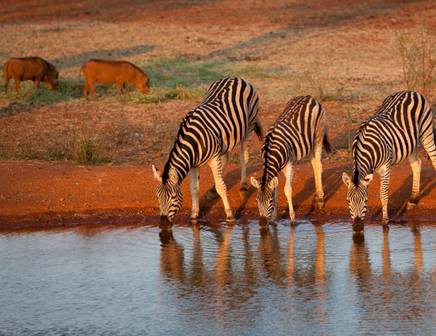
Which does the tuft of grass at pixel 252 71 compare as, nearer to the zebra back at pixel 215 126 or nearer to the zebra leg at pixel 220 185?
Answer: the zebra back at pixel 215 126

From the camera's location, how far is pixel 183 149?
40.9ft

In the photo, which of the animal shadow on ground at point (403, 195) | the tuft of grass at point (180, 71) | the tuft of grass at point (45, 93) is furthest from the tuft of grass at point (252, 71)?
the animal shadow on ground at point (403, 195)

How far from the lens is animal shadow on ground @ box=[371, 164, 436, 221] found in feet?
42.7

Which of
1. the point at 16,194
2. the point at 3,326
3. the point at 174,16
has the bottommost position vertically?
the point at 3,326

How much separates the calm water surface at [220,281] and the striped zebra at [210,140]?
0.44 m

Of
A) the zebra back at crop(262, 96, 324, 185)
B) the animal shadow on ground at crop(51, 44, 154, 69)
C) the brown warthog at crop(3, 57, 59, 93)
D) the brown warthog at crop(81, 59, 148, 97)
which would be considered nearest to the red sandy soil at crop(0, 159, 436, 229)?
the zebra back at crop(262, 96, 324, 185)

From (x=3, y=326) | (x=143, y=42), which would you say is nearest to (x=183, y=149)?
(x=3, y=326)

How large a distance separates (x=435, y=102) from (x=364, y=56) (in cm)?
530

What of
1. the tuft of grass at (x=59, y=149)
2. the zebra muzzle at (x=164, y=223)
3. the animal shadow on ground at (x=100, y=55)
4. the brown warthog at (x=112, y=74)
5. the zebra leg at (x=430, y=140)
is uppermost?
the animal shadow on ground at (x=100, y=55)

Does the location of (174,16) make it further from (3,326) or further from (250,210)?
(3,326)

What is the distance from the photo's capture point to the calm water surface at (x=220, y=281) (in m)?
8.88

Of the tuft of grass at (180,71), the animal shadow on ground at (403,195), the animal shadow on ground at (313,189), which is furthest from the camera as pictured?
the tuft of grass at (180,71)

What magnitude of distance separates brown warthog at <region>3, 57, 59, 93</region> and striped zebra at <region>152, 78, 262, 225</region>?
27.1 ft

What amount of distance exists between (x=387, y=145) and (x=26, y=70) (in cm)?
1085
